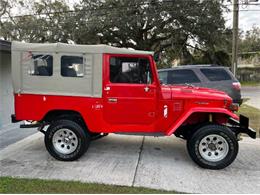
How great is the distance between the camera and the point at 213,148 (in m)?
5.57

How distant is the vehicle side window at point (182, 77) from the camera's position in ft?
30.8

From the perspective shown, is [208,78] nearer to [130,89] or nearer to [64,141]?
[130,89]

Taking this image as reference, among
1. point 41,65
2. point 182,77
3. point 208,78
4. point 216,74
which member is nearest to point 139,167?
point 41,65

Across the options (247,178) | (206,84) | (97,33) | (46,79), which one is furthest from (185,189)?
(97,33)

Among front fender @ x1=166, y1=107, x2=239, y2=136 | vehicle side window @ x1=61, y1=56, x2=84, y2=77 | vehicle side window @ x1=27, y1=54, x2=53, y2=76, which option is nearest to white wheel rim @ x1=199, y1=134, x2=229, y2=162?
front fender @ x1=166, y1=107, x2=239, y2=136

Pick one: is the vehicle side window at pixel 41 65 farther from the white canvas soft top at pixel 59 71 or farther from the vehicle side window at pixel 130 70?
the vehicle side window at pixel 130 70

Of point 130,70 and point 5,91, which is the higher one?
point 130,70

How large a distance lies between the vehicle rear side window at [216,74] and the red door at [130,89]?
14.2ft

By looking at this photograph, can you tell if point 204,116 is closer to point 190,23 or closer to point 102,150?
point 102,150

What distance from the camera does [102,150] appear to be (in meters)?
6.60

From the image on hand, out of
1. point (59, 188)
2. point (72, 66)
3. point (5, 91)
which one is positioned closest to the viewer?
point (59, 188)

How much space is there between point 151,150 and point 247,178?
2.24 meters

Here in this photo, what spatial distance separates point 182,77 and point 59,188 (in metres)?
6.16

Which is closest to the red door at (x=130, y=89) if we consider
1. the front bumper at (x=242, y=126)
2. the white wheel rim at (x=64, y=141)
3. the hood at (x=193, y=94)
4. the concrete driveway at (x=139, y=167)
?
the hood at (x=193, y=94)
